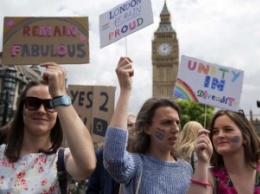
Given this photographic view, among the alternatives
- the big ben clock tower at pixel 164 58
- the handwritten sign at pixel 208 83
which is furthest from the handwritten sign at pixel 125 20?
the big ben clock tower at pixel 164 58

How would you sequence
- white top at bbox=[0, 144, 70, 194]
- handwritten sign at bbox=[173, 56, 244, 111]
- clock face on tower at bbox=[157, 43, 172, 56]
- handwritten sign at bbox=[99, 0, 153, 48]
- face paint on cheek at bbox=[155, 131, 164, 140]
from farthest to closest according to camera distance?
clock face on tower at bbox=[157, 43, 172, 56]
handwritten sign at bbox=[173, 56, 244, 111]
handwritten sign at bbox=[99, 0, 153, 48]
face paint on cheek at bbox=[155, 131, 164, 140]
white top at bbox=[0, 144, 70, 194]

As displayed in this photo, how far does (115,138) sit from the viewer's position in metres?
2.07

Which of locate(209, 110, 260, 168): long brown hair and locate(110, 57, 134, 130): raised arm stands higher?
locate(110, 57, 134, 130): raised arm

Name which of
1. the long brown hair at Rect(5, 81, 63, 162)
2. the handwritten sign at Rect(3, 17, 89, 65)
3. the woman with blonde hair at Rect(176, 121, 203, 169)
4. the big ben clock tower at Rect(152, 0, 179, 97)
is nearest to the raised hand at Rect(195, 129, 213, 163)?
the long brown hair at Rect(5, 81, 63, 162)

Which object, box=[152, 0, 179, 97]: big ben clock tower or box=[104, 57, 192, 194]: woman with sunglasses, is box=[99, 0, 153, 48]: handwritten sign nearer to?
box=[104, 57, 192, 194]: woman with sunglasses

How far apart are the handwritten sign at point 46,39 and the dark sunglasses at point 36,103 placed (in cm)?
104

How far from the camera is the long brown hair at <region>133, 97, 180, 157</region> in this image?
241cm

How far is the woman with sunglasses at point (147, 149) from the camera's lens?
2.10 meters

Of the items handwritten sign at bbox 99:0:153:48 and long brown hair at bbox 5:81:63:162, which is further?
handwritten sign at bbox 99:0:153:48

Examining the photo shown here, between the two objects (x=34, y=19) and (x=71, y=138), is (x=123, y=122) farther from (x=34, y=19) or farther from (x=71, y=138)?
(x=34, y=19)

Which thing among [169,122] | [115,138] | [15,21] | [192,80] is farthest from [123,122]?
[192,80]

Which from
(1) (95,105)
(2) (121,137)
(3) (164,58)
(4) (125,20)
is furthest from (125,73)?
(3) (164,58)

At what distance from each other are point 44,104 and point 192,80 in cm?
203

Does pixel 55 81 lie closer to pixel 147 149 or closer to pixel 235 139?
pixel 147 149
